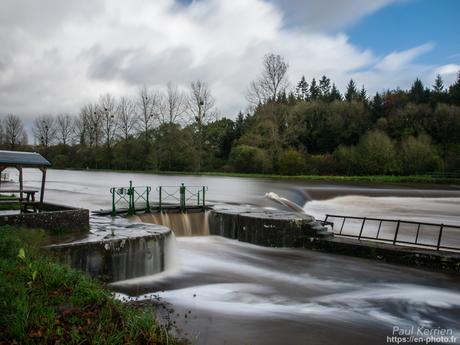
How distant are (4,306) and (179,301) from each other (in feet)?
14.1

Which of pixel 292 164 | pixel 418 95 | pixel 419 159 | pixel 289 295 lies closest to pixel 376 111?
pixel 418 95

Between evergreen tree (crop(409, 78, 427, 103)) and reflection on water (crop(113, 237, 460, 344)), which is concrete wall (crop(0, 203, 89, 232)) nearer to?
reflection on water (crop(113, 237, 460, 344))

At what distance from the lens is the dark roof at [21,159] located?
10798 mm

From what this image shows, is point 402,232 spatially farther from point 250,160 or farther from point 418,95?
point 418,95

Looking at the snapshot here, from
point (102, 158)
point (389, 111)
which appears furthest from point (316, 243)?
point (102, 158)

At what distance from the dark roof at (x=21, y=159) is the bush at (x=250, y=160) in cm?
4089

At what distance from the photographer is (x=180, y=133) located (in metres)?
62.7

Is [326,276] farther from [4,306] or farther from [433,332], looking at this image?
[4,306]

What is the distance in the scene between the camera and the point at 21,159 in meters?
11.2

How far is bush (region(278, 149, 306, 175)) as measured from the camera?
161 ft

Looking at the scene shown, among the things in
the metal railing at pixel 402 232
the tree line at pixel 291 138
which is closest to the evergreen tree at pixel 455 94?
the tree line at pixel 291 138

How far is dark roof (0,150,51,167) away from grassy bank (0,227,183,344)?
5272mm

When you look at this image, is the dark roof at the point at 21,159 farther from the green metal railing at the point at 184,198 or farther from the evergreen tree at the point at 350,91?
the evergreen tree at the point at 350,91

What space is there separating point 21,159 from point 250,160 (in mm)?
43216
